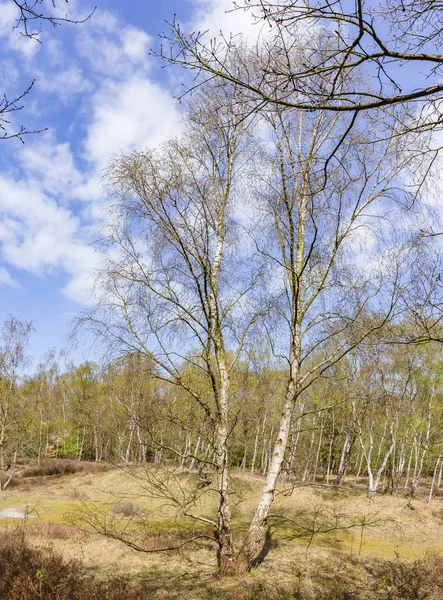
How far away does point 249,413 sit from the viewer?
34.7ft

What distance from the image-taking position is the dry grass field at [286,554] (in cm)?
697

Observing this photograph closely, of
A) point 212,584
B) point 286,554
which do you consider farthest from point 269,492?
point 286,554

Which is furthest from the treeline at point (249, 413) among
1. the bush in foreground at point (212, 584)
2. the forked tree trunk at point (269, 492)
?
the bush in foreground at point (212, 584)

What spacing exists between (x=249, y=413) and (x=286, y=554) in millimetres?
3232

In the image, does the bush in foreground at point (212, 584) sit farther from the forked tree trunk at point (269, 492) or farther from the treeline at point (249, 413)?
the treeline at point (249, 413)

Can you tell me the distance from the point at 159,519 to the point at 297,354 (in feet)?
36.7

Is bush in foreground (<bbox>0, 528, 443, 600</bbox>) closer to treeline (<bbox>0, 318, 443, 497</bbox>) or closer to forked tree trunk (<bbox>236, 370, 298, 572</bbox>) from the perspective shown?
forked tree trunk (<bbox>236, 370, 298, 572</bbox>)

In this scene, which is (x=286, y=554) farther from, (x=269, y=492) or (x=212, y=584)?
(x=269, y=492)

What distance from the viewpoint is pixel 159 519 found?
14.9m

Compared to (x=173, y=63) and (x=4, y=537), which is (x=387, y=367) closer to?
(x=4, y=537)

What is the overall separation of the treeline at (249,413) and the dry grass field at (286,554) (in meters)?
1.34

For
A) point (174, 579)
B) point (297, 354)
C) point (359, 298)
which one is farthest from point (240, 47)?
point (174, 579)

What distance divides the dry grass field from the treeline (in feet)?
4.40

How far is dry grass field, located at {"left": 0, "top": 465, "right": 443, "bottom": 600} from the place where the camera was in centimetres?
697
